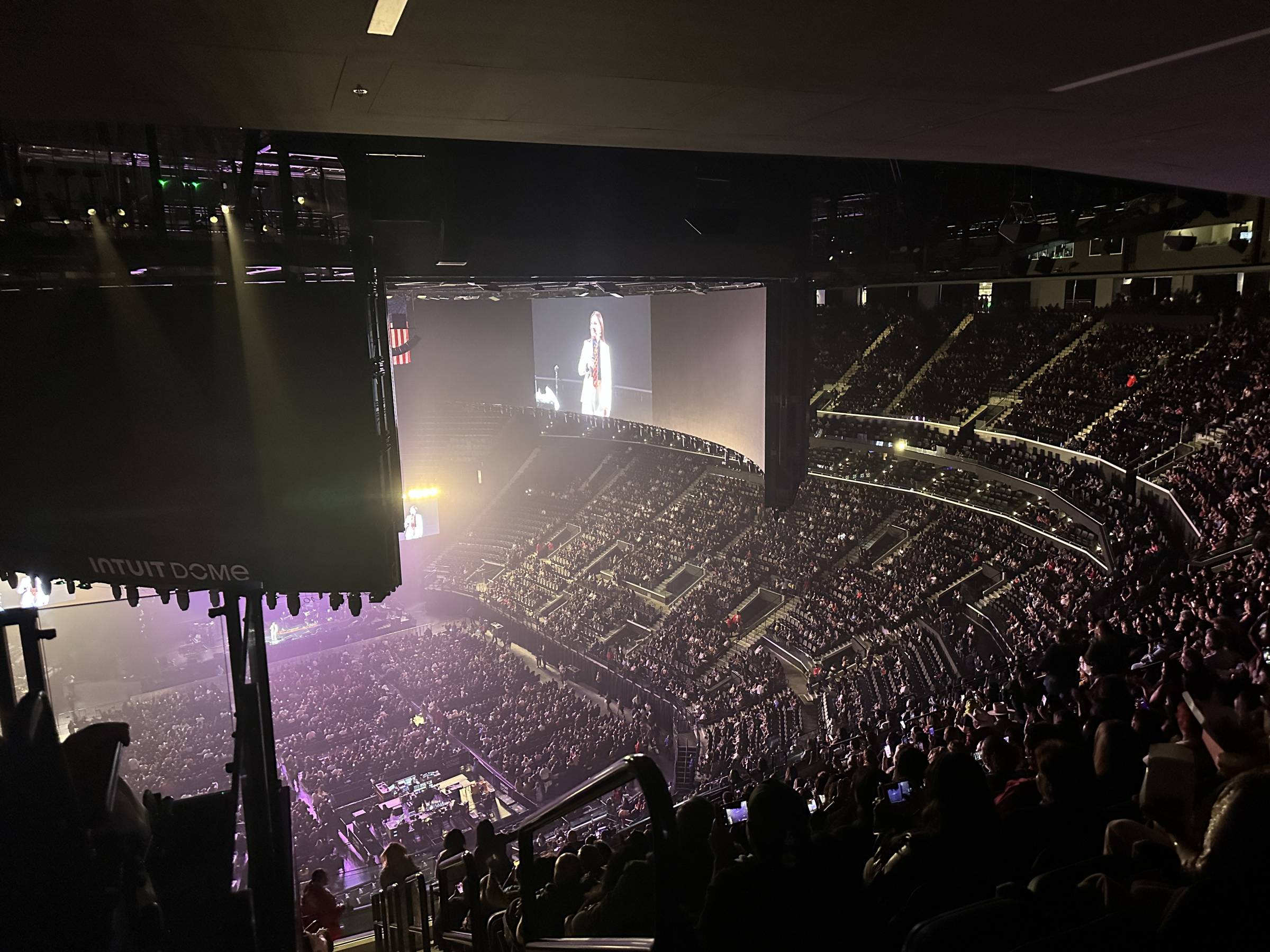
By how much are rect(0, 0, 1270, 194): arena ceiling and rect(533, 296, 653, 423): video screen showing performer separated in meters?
10.0

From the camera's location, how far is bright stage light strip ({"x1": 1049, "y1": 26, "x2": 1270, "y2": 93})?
2.01 metres

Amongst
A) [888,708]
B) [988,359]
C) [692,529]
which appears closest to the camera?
[888,708]

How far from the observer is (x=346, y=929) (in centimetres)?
887

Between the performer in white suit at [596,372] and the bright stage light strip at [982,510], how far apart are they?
17.9ft

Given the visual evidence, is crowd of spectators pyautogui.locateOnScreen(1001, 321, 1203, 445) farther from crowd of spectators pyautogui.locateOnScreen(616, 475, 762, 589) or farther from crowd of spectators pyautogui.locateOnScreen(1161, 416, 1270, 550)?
crowd of spectators pyautogui.locateOnScreen(616, 475, 762, 589)

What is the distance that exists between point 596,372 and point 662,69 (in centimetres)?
1308

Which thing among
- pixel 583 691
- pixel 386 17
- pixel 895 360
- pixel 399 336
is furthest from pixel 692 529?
pixel 386 17

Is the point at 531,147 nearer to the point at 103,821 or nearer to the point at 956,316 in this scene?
the point at 103,821

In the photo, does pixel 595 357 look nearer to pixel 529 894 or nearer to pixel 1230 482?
pixel 1230 482

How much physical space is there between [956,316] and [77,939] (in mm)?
27059

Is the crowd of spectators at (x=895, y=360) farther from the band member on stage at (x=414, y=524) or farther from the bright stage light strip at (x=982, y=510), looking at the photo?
the band member on stage at (x=414, y=524)

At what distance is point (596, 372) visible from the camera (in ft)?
50.1

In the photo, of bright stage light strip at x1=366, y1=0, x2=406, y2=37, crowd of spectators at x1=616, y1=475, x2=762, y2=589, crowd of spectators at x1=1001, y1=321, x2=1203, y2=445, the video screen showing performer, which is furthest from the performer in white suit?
bright stage light strip at x1=366, y1=0, x2=406, y2=37

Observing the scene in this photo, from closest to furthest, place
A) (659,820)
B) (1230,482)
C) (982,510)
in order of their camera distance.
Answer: (659,820) → (1230,482) → (982,510)
